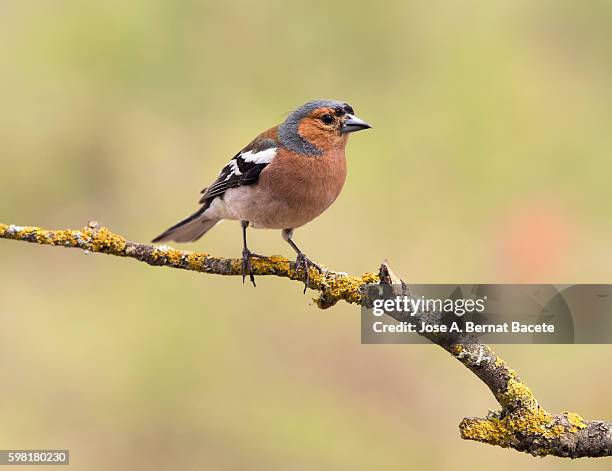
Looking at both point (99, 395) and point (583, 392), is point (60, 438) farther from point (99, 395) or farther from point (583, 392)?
point (583, 392)

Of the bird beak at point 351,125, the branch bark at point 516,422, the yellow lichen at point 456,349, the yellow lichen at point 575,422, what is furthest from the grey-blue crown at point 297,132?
the yellow lichen at point 575,422

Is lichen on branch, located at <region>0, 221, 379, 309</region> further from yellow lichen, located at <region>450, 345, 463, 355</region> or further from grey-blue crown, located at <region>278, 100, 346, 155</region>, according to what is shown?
grey-blue crown, located at <region>278, 100, 346, 155</region>

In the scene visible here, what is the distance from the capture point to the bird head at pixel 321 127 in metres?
4.75

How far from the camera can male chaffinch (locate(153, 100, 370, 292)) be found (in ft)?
14.8

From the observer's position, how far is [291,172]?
180 inches

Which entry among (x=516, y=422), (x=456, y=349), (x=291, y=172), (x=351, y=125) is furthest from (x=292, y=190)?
(x=516, y=422)

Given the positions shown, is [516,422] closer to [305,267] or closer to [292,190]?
[305,267]

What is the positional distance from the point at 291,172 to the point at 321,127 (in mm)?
377

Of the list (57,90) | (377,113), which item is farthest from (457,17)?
(57,90)

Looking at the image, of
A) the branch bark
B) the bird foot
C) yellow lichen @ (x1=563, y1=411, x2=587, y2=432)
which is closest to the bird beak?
the bird foot
